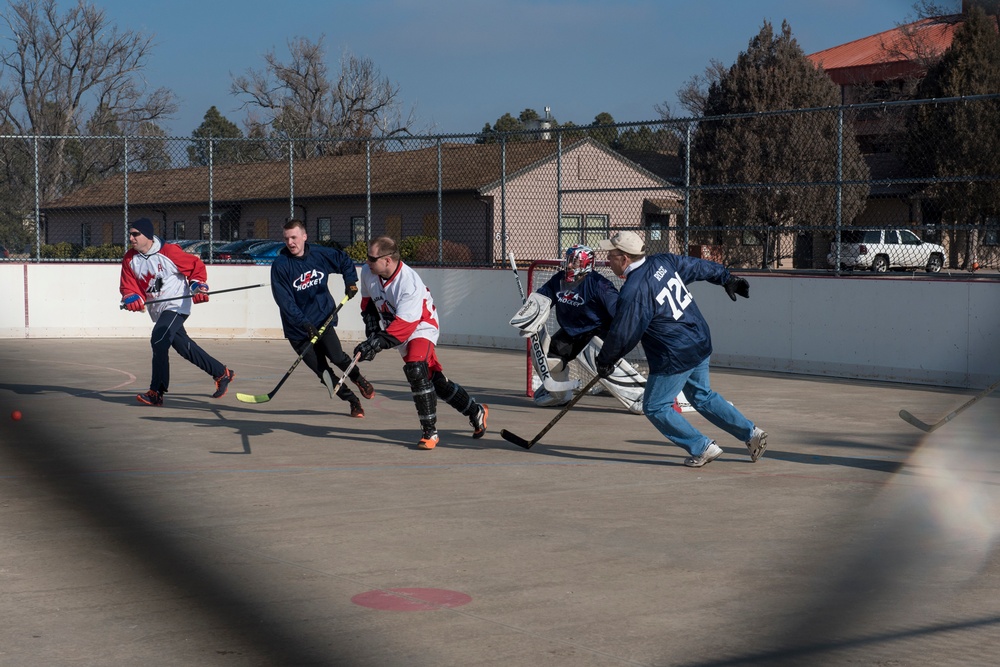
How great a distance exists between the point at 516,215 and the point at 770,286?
5.16m

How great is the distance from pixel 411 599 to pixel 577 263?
243 inches

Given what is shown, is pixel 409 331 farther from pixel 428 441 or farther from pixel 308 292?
pixel 308 292

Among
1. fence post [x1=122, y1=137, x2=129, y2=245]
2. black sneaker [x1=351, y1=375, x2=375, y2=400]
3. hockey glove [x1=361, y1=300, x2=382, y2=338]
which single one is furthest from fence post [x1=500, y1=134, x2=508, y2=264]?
hockey glove [x1=361, y1=300, x2=382, y2=338]

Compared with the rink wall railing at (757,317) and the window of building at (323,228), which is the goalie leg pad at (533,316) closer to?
the rink wall railing at (757,317)

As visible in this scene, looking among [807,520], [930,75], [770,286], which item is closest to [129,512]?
[807,520]

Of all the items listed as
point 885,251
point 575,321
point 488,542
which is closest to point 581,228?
point 885,251

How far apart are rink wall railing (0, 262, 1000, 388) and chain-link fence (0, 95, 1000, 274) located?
48 cm

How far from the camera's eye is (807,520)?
6.89 meters

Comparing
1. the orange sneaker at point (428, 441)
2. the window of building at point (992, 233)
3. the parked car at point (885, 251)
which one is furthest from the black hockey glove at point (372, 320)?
the window of building at point (992, 233)

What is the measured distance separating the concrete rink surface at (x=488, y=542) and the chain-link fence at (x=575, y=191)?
198 inches

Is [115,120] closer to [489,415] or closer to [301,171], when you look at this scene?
[301,171]

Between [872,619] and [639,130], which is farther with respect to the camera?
[639,130]

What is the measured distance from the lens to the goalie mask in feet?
36.2

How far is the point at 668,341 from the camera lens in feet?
27.2
